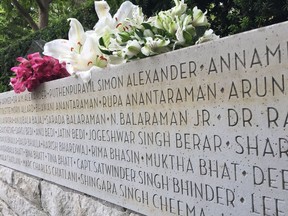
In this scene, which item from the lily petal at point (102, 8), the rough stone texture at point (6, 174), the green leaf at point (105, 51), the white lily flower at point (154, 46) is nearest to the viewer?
the white lily flower at point (154, 46)

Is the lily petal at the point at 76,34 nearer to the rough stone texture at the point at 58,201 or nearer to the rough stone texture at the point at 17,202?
the rough stone texture at the point at 58,201

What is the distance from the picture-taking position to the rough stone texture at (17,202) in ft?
12.8

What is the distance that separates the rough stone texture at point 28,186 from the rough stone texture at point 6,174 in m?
0.15

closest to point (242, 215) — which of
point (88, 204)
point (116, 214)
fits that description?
point (116, 214)

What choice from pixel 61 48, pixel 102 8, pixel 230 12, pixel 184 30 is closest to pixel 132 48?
pixel 184 30

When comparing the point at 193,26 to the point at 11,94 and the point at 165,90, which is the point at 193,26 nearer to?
the point at 165,90

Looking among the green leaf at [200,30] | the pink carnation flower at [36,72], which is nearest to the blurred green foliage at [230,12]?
the green leaf at [200,30]

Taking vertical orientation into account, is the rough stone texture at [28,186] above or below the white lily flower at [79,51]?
below

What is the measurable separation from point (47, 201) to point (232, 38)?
2426 mm

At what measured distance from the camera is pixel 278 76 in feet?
5.17

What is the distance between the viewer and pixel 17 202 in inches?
168

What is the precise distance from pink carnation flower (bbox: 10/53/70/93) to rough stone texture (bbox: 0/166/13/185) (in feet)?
3.90

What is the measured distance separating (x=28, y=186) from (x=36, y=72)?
113cm

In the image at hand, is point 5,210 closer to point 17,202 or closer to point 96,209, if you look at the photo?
point 17,202
